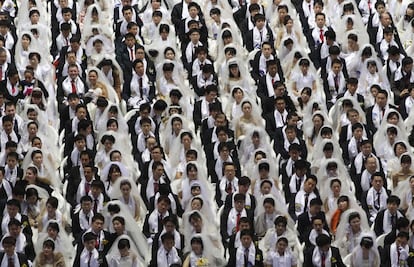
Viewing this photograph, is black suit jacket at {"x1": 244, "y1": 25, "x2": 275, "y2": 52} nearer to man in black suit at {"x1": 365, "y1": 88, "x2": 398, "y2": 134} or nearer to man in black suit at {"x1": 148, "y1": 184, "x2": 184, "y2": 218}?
man in black suit at {"x1": 365, "y1": 88, "x2": 398, "y2": 134}

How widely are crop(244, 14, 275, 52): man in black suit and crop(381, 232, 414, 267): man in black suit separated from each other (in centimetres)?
477

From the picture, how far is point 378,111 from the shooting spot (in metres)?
18.4

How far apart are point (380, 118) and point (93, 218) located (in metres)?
4.22

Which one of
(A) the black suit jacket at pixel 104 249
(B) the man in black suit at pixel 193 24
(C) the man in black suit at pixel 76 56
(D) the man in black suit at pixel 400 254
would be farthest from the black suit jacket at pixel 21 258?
(B) the man in black suit at pixel 193 24

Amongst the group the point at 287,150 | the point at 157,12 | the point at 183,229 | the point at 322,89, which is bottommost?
the point at 183,229

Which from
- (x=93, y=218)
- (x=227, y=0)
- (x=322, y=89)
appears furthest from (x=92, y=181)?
(x=227, y=0)

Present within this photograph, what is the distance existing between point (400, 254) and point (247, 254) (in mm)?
1665

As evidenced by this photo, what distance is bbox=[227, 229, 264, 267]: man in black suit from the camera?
16.1 m

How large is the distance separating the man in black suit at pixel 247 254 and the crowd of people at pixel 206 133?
0.6 inches

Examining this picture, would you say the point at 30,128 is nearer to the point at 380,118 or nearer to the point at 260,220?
the point at 260,220

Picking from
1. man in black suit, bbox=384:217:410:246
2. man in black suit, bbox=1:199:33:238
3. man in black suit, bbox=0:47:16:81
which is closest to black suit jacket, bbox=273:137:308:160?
man in black suit, bbox=384:217:410:246

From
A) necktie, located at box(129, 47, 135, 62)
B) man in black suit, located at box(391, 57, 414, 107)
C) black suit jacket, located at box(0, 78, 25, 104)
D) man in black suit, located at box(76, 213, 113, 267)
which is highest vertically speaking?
necktie, located at box(129, 47, 135, 62)

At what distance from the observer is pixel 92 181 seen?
16.9 metres

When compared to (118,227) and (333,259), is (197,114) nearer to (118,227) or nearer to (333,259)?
(118,227)
